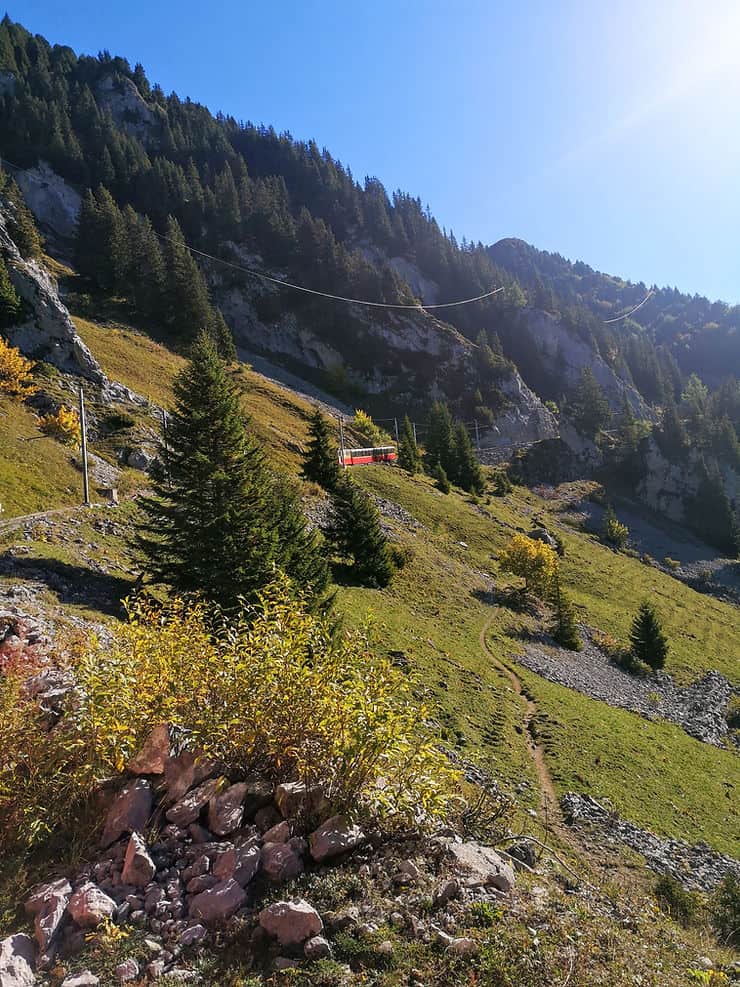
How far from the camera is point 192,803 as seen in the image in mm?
5742

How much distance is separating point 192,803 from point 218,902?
115cm

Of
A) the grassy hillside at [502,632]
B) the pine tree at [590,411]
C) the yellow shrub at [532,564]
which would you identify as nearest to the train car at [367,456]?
the grassy hillside at [502,632]

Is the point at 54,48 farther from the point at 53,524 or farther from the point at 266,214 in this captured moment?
the point at 53,524

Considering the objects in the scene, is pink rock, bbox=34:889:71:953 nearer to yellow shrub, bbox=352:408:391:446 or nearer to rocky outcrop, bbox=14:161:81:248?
yellow shrub, bbox=352:408:391:446

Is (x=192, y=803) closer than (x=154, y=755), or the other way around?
(x=192, y=803)

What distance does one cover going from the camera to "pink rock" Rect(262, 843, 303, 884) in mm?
5184

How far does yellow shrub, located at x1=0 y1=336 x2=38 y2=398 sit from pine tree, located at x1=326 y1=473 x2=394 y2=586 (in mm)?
25754

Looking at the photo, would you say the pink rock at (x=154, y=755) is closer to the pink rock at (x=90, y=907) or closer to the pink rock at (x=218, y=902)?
the pink rock at (x=90, y=907)

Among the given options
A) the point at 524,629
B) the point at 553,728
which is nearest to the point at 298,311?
the point at 524,629

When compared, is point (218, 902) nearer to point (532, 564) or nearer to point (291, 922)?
point (291, 922)

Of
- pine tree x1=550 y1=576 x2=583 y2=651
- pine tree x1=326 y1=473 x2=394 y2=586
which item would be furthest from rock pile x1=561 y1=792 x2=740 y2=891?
pine tree x1=550 y1=576 x2=583 y2=651

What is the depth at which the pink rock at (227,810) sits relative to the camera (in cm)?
550

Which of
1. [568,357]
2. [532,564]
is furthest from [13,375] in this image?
[568,357]

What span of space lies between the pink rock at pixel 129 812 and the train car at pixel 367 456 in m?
58.7
